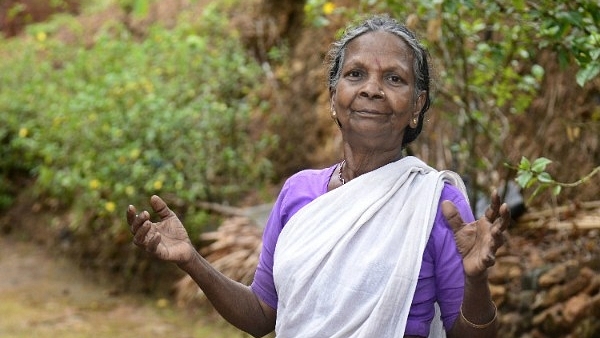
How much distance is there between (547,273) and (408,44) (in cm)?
293


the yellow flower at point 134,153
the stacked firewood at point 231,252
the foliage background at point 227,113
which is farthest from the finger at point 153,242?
the yellow flower at point 134,153

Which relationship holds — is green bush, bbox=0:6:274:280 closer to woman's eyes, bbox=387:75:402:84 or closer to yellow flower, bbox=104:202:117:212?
yellow flower, bbox=104:202:117:212

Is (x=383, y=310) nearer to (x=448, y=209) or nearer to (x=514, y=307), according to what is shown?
(x=448, y=209)

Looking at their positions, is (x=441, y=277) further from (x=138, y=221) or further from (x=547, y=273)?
(x=547, y=273)

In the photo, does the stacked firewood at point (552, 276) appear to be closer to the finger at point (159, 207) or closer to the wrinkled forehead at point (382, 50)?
the wrinkled forehead at point (382, 50)

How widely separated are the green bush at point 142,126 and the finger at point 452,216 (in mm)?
5043

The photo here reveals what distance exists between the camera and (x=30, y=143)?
27.5ft

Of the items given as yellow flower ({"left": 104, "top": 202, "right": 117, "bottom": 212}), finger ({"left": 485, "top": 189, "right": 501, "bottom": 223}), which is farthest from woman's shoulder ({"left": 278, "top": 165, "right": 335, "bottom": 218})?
yellow flower ({"left": 104, "top": 202, "right": 117, "bottom": 212})

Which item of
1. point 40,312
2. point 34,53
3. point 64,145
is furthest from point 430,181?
point 34,53

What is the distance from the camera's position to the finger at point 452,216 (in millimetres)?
2127

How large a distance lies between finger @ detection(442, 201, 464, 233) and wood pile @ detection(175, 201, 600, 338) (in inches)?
110

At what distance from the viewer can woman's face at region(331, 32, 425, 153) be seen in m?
2.36

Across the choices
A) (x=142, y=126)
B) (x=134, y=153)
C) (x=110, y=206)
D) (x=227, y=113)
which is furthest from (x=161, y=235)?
(x=227, y=113)

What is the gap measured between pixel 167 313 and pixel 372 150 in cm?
492
